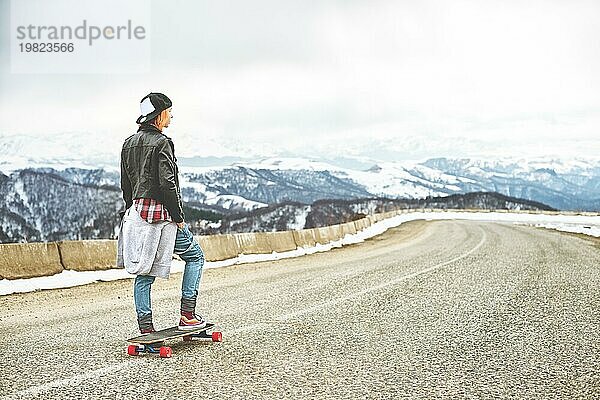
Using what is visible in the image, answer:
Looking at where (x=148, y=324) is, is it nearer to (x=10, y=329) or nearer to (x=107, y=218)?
(x=10, y=329)

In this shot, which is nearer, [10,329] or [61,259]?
[10,329]

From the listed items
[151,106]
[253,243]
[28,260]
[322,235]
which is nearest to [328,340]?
[151,106]

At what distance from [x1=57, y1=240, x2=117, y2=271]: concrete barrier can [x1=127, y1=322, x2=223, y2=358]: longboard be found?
596cm

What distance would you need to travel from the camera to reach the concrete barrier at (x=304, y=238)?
754 inches

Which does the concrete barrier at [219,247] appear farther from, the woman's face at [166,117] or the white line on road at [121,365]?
the woman's face at [166,117]

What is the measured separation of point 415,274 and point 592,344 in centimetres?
586

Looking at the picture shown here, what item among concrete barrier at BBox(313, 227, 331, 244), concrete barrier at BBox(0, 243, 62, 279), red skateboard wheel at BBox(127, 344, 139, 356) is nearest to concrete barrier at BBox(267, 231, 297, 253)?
concrete barrier at BBox(313, 227, 331, 244)

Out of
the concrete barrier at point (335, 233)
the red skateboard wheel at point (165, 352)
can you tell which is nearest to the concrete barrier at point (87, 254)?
the red skateboard wheel at point (165, 352)

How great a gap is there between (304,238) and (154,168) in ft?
46.3

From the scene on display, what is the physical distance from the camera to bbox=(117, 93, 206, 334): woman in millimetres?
5762

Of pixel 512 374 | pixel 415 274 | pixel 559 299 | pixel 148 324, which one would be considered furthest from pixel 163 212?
pixel 415 274

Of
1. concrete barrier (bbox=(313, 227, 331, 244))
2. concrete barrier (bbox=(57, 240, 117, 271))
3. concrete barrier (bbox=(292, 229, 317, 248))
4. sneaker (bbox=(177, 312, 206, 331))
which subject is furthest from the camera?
concrete barrier (bbox=(313, 227, 331, 244))

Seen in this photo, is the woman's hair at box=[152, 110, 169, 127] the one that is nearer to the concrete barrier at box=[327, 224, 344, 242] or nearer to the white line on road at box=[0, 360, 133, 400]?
the white line on road at box=[0, 360, 133, 400]

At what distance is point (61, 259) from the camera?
37.8 feet
